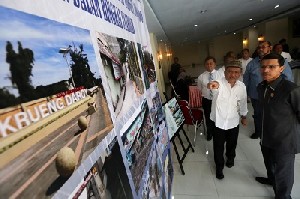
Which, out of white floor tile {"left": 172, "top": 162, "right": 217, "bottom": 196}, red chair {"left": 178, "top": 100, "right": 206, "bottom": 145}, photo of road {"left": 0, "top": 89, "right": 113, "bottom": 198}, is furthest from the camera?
red chair {"left": 178, "top": 100, "right": 206, "bottom": 145}

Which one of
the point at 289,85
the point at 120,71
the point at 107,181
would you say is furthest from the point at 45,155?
the point at 289,85

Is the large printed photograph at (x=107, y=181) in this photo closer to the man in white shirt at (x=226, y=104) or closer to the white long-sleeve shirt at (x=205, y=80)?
the man in white shirt at (x=226, y=104)

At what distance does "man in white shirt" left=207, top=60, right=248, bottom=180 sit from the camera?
2.78 metres

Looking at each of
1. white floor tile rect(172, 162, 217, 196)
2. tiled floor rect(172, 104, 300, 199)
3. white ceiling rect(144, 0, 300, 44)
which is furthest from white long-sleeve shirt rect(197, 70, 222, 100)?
white ceiling rect(144, 0, 300, 44)

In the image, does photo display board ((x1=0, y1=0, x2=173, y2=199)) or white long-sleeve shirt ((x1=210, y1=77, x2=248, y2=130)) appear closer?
photo display board ((x1=0, y1=0, x2=173, y2=199))

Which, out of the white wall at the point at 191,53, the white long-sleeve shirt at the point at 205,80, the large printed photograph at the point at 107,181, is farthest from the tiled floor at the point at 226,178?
the white wall at the point at 191,53

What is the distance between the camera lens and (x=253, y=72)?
384 centimetres

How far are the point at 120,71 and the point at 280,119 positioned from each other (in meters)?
1.69

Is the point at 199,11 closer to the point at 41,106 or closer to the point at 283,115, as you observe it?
the point at 283,115

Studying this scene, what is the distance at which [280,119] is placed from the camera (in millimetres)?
2197

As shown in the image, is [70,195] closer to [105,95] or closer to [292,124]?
[105,95]

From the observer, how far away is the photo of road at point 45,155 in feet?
1.67

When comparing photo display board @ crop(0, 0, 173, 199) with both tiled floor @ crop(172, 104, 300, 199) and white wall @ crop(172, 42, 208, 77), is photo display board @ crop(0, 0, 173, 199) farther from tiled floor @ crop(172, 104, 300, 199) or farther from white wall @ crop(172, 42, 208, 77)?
white wall @ crop(172, 42, 208, 77)

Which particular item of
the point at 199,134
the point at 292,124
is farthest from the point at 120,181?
the point at 199,134
